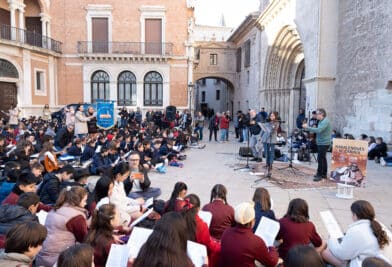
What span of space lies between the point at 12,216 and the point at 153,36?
25145 millimetres

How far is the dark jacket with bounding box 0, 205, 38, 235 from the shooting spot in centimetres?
384

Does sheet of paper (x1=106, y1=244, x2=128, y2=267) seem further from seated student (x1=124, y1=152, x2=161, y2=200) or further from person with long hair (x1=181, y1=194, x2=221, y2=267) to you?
seated student (x1=124, y1=152, x2=161, y2=200)

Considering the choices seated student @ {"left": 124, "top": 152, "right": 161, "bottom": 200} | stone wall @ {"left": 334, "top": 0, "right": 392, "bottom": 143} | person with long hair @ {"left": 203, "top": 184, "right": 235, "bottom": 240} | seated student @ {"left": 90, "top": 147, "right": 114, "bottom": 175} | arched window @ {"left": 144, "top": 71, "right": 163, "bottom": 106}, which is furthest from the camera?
arched window @ {"left": 144, "top": 71, "right": 163, "bottom": 106}

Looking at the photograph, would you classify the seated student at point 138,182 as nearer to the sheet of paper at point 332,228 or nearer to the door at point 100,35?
the sheet of paper at point 332,228

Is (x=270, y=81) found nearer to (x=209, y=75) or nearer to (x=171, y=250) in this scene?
(x=209, y=75)

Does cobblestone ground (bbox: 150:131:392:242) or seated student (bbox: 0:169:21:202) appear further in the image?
cobblestone ground (bbox: 150:131:392:242)

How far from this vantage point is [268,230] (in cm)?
372

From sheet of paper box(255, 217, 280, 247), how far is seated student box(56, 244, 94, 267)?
1.97 meters

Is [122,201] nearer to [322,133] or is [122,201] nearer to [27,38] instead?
[322,133]

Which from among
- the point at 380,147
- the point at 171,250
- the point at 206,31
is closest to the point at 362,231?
the point at 171,250

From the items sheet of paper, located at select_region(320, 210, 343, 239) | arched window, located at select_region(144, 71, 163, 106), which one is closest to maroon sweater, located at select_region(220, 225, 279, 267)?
sheet of paper, located at select_region(320, 210, 343, 239)

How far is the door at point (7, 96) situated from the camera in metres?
21.8

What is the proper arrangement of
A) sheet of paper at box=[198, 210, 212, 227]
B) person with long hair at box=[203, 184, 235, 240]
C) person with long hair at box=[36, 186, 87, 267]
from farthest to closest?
person with long hair at box=[203, 184, 235, 240] < sheet of paper at box=[198, 210, 212, 227] < person with long hair at box=[36, 186, 87, 267]

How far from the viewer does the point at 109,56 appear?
26.5 metres
